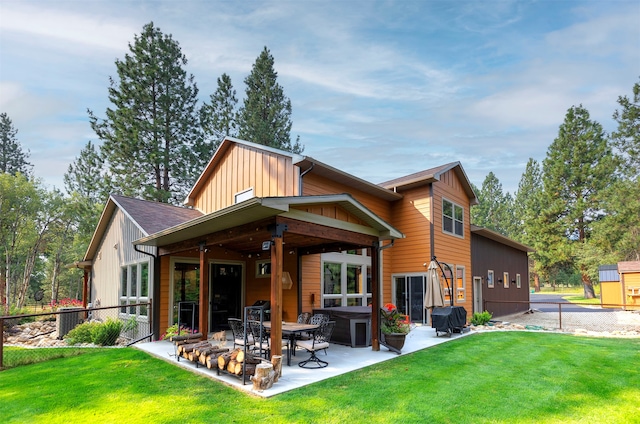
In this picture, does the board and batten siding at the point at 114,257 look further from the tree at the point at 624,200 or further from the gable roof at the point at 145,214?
the tree at the point at 624,200

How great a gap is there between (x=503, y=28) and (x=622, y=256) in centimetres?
2456

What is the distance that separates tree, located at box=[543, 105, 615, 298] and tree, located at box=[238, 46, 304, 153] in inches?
856

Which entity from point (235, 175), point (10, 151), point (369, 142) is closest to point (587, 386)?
point (235, 175)

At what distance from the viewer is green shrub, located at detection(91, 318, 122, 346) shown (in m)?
9.50

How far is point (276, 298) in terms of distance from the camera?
19.3 feet

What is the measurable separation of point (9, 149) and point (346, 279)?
103ft

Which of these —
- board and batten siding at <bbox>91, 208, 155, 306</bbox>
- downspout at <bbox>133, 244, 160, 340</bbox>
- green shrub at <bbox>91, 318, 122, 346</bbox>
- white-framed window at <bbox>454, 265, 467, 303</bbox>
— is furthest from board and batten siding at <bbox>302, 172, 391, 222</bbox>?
green shrub at <bbox>91, 318, 122, 346</bbox>

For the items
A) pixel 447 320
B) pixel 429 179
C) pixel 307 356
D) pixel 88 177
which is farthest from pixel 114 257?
pixel 88 177

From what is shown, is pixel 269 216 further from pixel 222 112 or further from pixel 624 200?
pixel 624 200

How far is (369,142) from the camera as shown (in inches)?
1146

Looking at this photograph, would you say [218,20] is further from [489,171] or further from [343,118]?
[489,171]

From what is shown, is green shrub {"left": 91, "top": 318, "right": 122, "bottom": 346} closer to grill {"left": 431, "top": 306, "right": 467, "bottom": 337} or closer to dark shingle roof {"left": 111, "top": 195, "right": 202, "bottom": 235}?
dark shingle roof {"left": 111, "top": 195, "right": 202, "bottom": 235}

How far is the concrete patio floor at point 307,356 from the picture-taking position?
18.1ft

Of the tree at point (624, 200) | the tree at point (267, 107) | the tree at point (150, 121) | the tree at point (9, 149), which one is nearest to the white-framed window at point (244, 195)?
the tree at point (150, 121)
